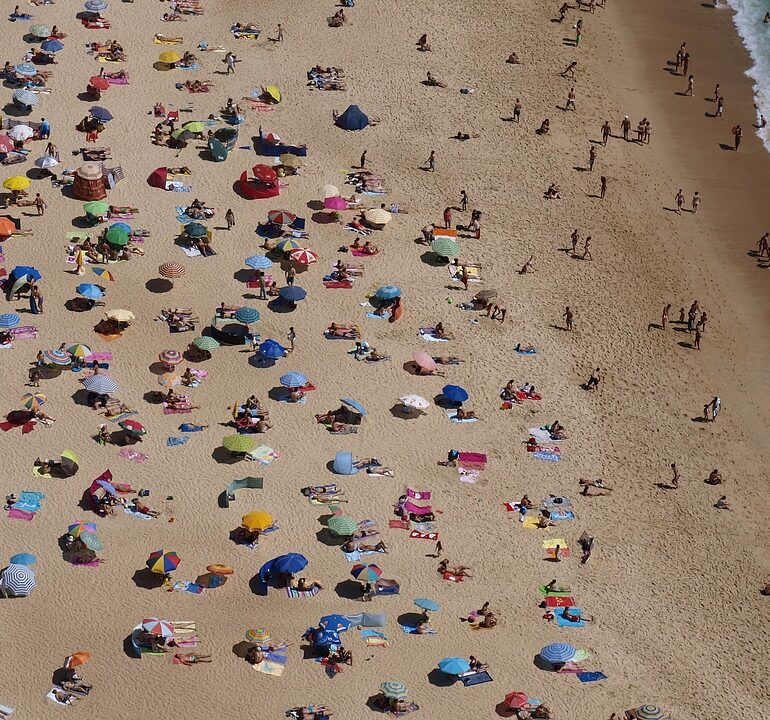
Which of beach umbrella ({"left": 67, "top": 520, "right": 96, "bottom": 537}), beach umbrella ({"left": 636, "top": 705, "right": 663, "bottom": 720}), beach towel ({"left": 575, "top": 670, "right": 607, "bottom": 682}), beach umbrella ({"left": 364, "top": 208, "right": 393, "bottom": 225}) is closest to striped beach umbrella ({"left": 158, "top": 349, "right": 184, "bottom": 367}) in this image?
beach umbrella ({"left": 67, "top": 520, "right": 96, "bottom": 537})

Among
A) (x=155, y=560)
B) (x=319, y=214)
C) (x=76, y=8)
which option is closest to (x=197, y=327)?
(x=319, y=214)

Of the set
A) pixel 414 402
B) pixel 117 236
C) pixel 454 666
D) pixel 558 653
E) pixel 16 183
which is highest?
pixel 414 402

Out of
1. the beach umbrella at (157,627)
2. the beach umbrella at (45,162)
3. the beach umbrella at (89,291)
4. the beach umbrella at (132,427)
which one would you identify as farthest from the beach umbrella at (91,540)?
the beach umbrella at (45,162)

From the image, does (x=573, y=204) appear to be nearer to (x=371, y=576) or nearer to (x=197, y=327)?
(x=197, y=327)

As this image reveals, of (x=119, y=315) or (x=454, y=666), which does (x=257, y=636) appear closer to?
(x=454, y=666)

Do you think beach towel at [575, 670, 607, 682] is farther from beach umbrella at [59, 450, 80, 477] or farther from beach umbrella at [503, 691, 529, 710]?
beach umbrella at [59, 450, 80, 477]

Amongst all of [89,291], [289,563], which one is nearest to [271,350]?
[89,291]
